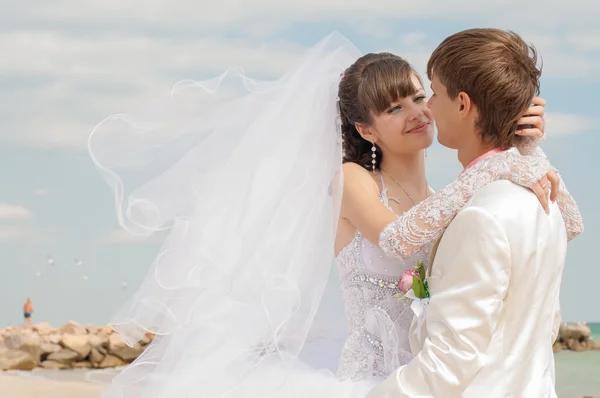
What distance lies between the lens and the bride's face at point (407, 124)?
3.41 m

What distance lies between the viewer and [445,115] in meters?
2.85

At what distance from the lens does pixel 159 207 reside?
3.48m

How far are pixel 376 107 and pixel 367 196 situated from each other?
368 millimetres

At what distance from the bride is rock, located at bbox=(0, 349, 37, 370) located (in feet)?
39.3

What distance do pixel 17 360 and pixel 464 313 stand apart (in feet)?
44.1

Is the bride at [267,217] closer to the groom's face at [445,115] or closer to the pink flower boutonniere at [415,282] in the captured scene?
the pink flower boutonniere at [415,282]

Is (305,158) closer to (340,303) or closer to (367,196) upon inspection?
(367,196)

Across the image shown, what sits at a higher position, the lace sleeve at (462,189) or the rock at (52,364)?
the lace sleeve at (462,189)

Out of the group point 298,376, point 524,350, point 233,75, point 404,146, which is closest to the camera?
point 524,350

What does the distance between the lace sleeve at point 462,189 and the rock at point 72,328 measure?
1388 centimetres

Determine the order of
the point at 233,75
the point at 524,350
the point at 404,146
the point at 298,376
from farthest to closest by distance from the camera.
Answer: the point at 233,75 → the point at 404,146 → the point at 298,376 → the point at 524,350

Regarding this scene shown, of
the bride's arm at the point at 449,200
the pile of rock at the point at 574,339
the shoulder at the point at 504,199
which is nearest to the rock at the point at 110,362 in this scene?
the pile of rock at the point at 574,339

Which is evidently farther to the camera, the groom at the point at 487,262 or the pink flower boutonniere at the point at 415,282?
the pink flower boutonniere at the point at 415,282

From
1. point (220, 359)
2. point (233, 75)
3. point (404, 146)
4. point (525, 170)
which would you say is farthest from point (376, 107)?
point (220, 359)
